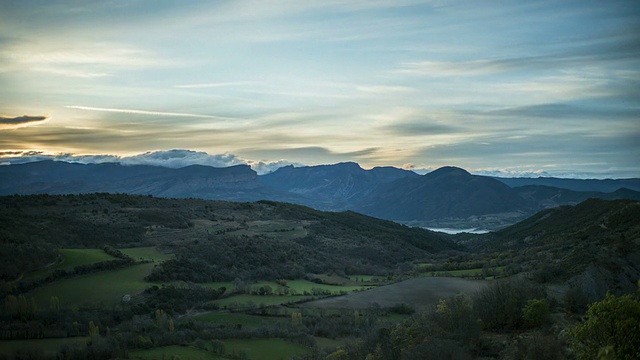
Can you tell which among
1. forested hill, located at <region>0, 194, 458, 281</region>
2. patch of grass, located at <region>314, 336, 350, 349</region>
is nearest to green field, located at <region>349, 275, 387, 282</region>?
forested hill, located at <region>0, 194, 458, 281</region>

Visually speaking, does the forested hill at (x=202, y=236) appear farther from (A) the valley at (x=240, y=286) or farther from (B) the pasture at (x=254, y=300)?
(B) the pasture at (x=254, y=300)

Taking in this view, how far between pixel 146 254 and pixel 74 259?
406 inches

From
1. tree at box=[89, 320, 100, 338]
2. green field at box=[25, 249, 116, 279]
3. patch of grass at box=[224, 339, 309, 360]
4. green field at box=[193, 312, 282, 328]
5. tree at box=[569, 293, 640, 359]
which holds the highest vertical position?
tree at box=[569, 293, 640, 359]

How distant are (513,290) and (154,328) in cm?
2313

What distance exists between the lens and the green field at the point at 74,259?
4174cm

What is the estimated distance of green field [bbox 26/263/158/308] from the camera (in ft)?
123

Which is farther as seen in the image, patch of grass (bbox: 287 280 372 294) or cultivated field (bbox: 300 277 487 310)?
patch of grass (bbox: 287 280 372 294)

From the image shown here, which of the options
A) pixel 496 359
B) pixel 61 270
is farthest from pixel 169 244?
pixel 496 359

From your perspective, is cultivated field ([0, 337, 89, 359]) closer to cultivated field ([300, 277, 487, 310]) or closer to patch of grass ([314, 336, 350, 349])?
patch of grass ([314, 336, 350, 349])

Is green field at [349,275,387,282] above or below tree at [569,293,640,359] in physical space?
below

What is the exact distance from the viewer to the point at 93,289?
4019cm

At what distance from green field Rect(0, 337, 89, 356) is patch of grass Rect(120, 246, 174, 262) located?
79.9 ft

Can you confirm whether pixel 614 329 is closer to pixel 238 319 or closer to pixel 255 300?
pixel 238 319

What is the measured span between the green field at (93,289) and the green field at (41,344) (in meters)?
8.66
